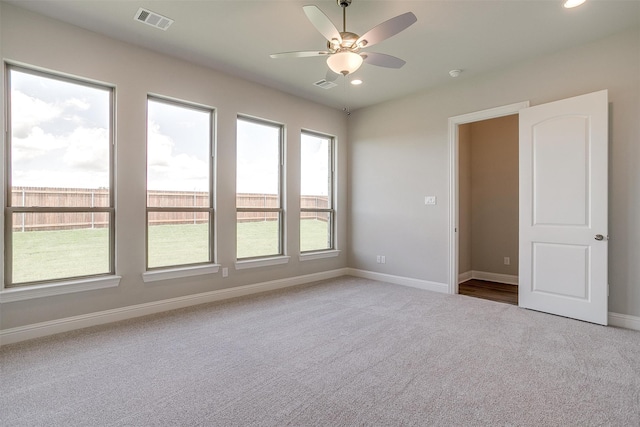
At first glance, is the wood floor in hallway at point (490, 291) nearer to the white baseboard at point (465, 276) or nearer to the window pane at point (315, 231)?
the white baseboard at point (465, 276)

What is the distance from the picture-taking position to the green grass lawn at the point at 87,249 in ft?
9.54

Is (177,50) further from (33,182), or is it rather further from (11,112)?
(33,182)

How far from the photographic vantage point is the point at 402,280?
4.99 meters

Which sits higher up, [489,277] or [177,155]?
[177,155]

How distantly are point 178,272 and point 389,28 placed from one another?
328cm

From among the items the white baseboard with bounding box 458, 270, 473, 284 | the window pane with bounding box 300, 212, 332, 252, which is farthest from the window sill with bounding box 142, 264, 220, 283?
the white baseboard with bounding box 458, 270, 473, 284

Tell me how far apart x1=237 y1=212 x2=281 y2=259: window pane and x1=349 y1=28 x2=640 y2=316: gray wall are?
155 centimetres

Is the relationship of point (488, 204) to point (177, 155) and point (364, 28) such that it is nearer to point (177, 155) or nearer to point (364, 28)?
point (364, 28)

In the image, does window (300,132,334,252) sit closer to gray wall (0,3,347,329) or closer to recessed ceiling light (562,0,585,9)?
gray wall (0,3,347,329)

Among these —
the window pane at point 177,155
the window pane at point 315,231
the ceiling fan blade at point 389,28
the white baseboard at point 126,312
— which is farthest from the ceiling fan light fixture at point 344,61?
the white baseboard at point 126,312

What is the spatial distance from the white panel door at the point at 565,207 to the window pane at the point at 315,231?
2.92 m

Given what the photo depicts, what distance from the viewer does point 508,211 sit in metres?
5.23

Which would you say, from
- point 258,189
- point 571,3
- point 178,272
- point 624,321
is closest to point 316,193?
point 258,189

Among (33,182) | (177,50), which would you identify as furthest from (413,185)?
(33,182)
